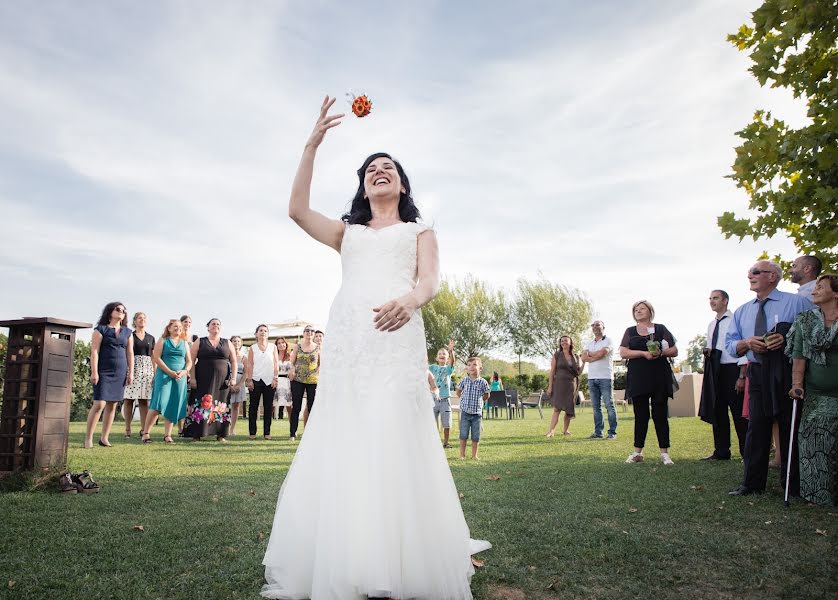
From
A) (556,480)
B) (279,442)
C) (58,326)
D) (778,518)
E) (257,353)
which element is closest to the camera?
(778,518)

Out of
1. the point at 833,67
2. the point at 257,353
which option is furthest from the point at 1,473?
the point at 833,67

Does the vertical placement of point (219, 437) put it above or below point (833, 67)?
below

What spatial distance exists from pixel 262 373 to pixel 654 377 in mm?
7679

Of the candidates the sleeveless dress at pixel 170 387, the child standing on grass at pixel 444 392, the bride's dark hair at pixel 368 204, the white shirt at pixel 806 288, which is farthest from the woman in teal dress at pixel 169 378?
the white shirt at pixel 806 288

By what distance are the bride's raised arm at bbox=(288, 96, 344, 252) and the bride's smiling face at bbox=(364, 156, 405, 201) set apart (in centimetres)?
33

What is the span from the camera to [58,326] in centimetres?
600

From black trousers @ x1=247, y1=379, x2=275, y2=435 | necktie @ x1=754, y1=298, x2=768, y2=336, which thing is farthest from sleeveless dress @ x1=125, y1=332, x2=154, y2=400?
necktie @ x1=754, y1=298, x2=768, y2=336

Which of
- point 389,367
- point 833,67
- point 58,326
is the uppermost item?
point 833,67

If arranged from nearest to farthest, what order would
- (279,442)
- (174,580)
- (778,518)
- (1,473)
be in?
(174,580)
(778,518)
(1,473)
(279,442)

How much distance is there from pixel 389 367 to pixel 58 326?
4.75m

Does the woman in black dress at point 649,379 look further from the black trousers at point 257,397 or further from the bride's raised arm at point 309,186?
the black trousers at point 257,397

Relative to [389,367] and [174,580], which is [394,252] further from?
[174,580]

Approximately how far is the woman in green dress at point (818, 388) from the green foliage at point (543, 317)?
4342 centimetres

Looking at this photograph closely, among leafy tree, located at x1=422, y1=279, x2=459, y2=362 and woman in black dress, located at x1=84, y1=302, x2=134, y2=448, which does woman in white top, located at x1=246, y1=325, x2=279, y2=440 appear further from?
leafy tree, located at x1=422, y1=279, x2=459, y2=362
